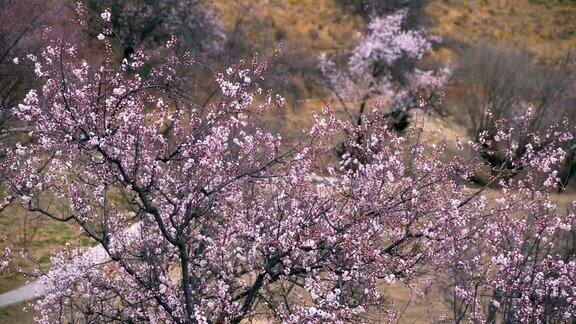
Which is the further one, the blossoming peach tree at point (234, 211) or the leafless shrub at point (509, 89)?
the leafless shrub at point (509, 89)

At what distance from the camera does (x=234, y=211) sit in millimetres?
9578

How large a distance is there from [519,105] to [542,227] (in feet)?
69.1

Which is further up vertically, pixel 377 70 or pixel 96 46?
pixel 96 46

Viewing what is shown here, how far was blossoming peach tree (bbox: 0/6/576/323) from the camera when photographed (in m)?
7.97

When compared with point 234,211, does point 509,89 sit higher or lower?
higher

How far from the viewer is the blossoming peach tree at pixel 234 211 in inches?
314

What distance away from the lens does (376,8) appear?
38.5 m

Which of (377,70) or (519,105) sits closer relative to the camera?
(519,105)

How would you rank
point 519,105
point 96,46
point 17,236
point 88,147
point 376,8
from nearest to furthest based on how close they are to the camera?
1. point 88,147
2. point 17,236
3. point 96,46
4. point 519,105
5. point 376,8

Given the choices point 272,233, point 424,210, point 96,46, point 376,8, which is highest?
point 96,46

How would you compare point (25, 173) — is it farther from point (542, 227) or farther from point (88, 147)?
point (542, 227)

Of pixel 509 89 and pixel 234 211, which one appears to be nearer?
pixel 234 211

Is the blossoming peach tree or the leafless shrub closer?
the blossoming peach tree

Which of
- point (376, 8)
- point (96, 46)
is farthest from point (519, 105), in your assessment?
point (96, 46)
